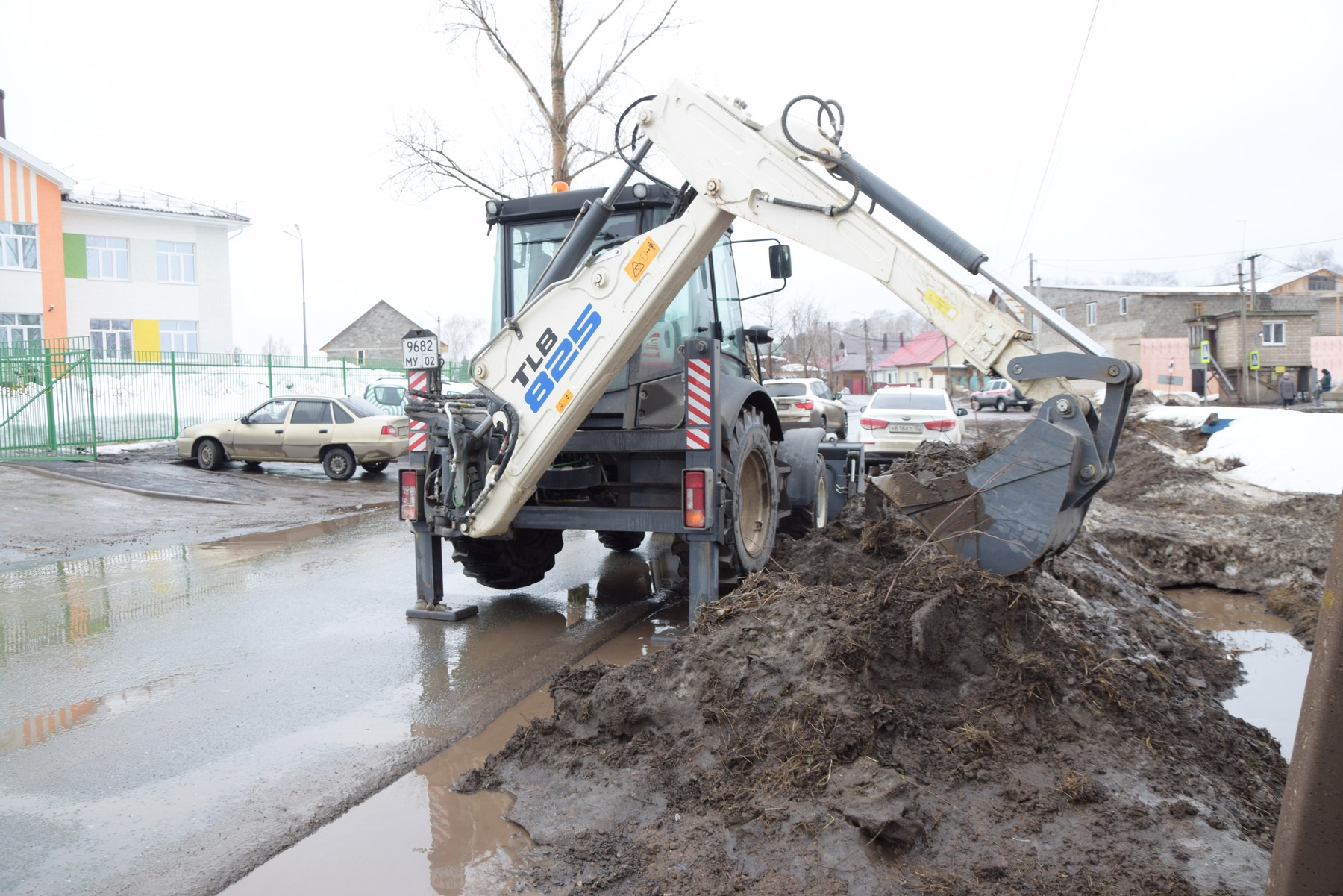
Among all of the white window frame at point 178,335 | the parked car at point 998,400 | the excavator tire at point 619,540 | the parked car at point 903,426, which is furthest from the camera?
the parked car at point 998,400

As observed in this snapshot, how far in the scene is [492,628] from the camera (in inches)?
270

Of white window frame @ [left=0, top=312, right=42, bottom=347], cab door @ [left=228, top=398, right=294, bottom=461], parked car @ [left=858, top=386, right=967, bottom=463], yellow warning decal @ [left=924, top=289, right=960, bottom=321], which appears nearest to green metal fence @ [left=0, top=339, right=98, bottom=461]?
cab door @ [left=228, top=398, right=294, bottom=461]

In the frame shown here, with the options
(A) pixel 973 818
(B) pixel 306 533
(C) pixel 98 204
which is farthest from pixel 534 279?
(C) pixel 98 204

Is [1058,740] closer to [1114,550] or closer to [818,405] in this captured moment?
[1114,550]

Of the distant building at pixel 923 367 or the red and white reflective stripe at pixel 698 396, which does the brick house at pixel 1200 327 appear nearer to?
the distant building at pixel 923 367

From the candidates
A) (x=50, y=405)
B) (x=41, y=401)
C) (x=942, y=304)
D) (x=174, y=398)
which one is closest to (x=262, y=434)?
(x=50, y=405)

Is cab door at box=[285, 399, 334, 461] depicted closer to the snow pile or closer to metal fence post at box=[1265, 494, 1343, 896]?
the snow pile

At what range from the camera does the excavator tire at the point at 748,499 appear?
6426mm

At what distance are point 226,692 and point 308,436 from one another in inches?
494

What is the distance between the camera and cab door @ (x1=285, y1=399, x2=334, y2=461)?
1709cm

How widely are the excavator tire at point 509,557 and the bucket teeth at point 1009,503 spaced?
11.2 feet

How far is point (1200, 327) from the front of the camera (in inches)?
2190

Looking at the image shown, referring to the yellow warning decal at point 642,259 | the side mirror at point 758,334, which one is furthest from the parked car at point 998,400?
the yellow warning decal at point 642,259

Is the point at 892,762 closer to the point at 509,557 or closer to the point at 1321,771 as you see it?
the point at 1321,771
